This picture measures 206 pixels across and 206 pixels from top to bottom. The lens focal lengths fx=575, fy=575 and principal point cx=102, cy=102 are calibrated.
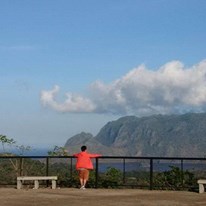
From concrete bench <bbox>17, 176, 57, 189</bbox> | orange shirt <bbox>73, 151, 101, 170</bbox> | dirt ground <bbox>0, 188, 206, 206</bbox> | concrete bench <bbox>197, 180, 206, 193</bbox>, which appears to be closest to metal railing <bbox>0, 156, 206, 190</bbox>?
orange shirt <bbox>73, 151, 101, 170</bbox>

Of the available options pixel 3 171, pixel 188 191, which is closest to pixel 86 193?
pixel 188 191

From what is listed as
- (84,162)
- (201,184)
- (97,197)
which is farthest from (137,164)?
(97,197)

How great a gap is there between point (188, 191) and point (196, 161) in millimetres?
1183

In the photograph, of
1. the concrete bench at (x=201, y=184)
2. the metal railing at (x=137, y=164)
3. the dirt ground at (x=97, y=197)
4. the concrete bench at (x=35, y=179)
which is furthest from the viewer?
the concrete bench at (x=35, y=179)

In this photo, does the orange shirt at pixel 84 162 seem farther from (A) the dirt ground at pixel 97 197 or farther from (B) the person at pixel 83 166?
(A) the dirt ground at pixel 97 197

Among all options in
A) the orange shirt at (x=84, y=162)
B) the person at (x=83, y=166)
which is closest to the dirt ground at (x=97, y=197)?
the person at (x=83, y=166)

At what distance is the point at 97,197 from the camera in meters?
17.3

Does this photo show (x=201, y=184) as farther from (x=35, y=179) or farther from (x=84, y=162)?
(x=35, y=179)

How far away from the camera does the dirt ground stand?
15930 millimetres

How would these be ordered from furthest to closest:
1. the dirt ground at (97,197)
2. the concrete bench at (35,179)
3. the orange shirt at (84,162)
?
the concrete bench at (35,179) < the orange shirt at (84,162) < the dirt ground at (97,197)

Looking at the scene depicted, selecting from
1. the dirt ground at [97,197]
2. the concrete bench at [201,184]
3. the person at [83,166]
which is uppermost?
the person at [83,166]

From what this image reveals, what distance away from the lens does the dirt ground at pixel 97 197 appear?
52.3 feet

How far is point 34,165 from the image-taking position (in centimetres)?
2342

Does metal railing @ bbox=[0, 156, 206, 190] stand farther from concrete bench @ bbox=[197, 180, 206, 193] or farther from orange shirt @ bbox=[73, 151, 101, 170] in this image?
concrete bench @ bbox=[197, 180, 206, 193]
